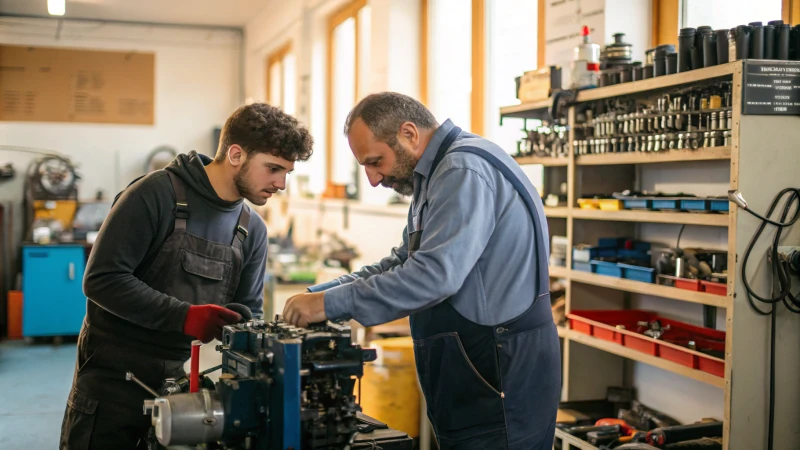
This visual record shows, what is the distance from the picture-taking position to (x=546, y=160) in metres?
2.89

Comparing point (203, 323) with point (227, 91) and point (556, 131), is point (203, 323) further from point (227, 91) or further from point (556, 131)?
point (227, 91)

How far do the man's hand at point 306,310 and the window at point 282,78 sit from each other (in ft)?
20.2

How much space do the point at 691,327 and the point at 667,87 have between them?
843 millimetres

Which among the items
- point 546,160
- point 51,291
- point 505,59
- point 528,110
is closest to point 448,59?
point 505,59

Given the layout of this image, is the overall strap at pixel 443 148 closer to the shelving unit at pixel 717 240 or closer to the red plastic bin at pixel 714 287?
the shelving unit at pixel 717 240

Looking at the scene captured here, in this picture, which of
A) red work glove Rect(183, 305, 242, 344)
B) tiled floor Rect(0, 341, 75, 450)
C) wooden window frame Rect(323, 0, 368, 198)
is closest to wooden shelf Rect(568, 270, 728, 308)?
red work glove Rect(183, 305, 242, 344)

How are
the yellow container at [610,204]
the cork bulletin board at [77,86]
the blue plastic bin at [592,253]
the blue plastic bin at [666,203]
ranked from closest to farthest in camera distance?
1. the blue plastic bin at [666,203]
2. the yellow container at [610,204]
3. the blue plastic bin at [592,253]
4. the cork bulletin board at [77,86]

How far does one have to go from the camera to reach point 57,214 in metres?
6.81

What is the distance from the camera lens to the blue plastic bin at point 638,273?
7.84ft

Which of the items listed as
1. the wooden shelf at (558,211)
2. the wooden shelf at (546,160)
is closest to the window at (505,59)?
the wooden shelf at (546,160)

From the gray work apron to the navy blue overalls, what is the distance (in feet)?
2.07

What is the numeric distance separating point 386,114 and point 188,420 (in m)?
0.83

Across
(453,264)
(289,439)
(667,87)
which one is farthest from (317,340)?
(667,87)

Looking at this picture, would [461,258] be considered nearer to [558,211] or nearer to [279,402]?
[279,402]
